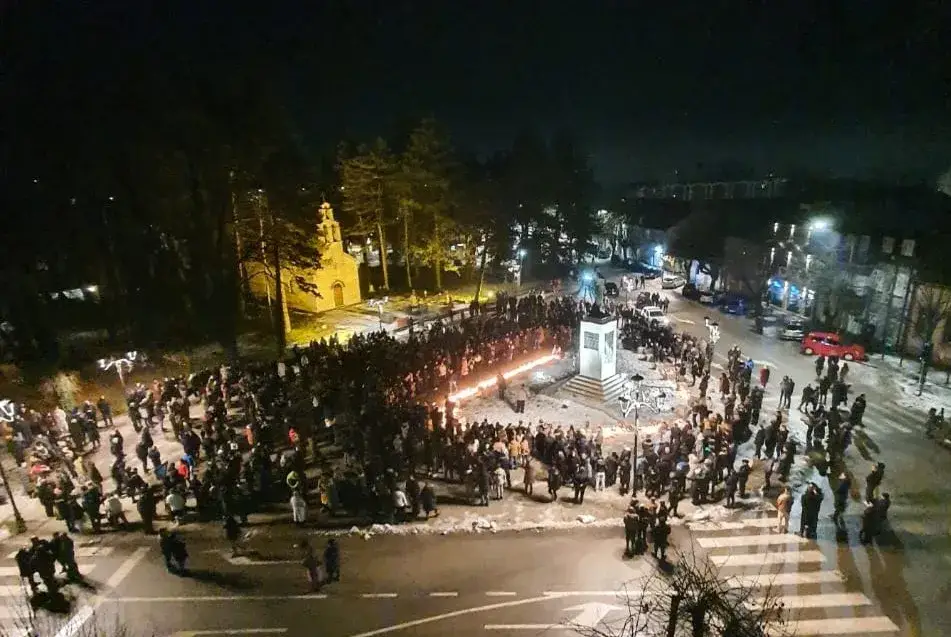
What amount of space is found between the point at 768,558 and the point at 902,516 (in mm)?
4622

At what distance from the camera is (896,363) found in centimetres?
2641

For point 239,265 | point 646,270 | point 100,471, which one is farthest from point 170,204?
point 646,270

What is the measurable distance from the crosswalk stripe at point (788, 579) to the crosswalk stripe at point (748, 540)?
3.48 feet

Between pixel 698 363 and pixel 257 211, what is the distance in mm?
22123

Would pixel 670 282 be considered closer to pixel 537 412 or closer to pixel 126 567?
pixel 537 412

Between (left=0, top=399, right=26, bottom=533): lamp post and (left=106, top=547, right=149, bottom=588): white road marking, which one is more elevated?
(left=0, top=399, right=26, bottom=533): lamp post

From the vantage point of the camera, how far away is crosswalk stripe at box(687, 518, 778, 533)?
13825mm

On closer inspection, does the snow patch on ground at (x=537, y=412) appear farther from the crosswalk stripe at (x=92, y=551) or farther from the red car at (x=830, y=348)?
the red car at (x=830, y=348)

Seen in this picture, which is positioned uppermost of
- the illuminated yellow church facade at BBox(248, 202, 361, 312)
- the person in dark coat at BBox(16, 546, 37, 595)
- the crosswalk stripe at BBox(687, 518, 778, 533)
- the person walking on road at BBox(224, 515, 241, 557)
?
the illuminated yellow church facade at BBox(248, 202, 361, 312)

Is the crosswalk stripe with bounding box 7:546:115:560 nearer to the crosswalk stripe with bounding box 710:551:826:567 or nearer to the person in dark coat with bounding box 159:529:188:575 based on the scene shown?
the person in dark coat with bounding box 159:529:188:575

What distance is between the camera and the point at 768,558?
12.7m

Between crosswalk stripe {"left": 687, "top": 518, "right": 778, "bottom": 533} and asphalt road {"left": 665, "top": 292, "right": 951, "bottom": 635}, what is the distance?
893 mm

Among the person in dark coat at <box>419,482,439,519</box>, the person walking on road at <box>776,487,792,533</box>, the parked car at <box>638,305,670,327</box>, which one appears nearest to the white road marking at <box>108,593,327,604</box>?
the person in dark coat at <box>419,482,439,519</box>

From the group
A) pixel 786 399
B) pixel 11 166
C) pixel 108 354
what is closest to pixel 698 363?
pixel 786 399
